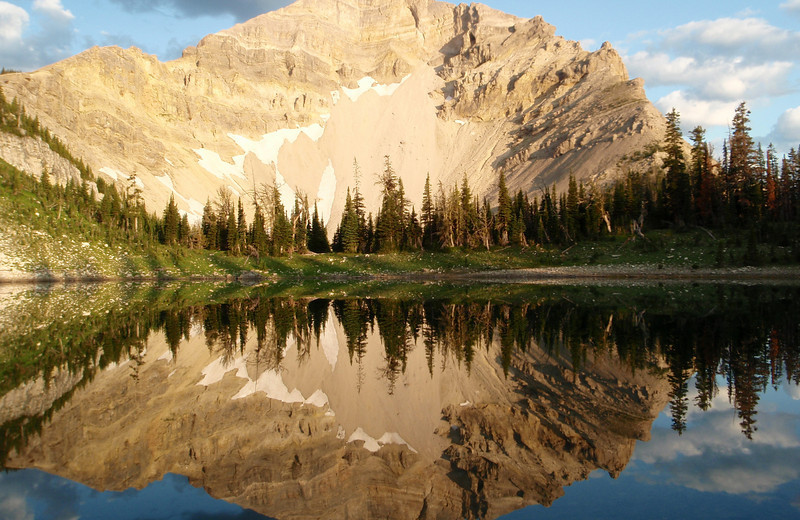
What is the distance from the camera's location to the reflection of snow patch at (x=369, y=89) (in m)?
161

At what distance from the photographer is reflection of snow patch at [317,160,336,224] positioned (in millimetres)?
125287

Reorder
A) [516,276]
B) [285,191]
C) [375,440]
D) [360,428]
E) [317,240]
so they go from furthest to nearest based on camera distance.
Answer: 1. [285,191]
2. [317,240]
3. [516,276]
4. [360,428]
5. [375,440]

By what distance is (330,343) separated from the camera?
57.8 feet

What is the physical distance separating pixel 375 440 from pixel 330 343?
28.9 feet

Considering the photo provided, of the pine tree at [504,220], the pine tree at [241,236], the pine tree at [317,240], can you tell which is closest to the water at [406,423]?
the pine tree at [504,220]

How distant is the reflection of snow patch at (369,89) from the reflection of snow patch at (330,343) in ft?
481

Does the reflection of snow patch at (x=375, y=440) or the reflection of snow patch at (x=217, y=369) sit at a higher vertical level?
the reflection of snow patch at (x=217, y=369)

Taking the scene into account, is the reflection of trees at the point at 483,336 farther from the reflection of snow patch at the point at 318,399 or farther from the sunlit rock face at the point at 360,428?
the reflection of snow patch at the point at 318,399

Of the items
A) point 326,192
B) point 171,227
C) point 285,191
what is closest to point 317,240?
point 171,227

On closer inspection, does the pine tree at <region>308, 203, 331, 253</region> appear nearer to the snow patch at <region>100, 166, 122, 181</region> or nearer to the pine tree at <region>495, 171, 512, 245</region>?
the pine tree at <region>495, 171, 512, 245</region>

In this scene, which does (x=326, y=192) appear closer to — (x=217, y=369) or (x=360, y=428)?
(x=217, y=369)

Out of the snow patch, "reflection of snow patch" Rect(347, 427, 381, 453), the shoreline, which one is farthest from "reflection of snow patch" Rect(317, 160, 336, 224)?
"reflection of snow patch" Rect(347, 427, 381, 453)

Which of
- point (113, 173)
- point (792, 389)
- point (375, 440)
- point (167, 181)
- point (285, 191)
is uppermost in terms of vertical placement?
point (113, 173)

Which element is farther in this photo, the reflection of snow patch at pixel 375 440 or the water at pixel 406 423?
the reflection of snow patch at pixel 375 440
